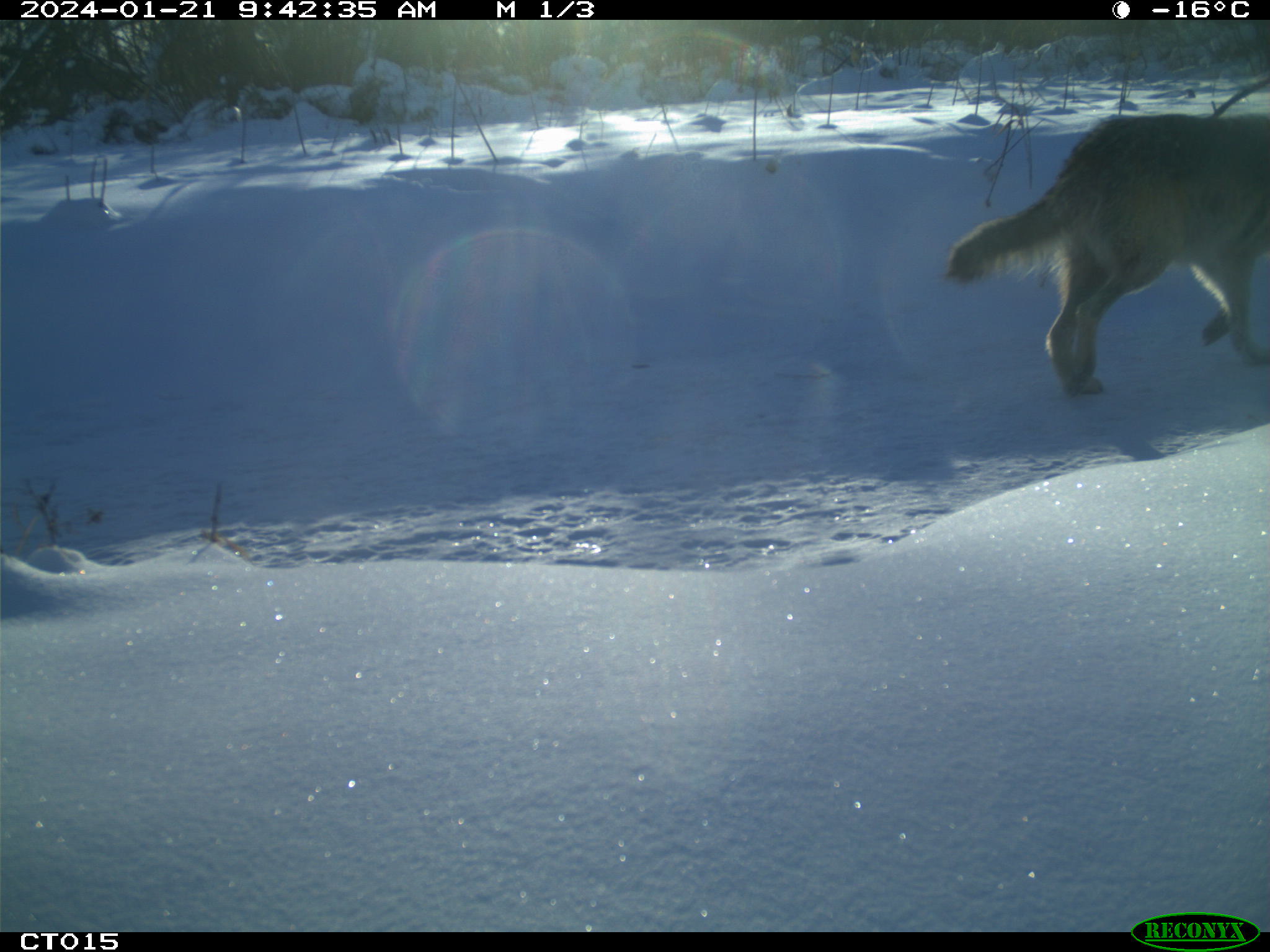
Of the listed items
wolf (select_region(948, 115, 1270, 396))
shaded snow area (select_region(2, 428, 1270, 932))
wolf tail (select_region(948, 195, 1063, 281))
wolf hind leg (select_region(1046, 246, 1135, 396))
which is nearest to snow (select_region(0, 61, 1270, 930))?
shaded snow area (select_region(2, 428, 1270, 932))

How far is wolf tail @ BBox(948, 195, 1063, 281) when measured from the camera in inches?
152

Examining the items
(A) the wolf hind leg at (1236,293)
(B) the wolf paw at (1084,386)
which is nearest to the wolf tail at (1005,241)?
(B) the wolf paw at (1084,386)

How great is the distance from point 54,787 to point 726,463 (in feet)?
7.55

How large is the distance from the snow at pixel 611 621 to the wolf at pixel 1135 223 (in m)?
0.34

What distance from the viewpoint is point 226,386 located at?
418 centimetres

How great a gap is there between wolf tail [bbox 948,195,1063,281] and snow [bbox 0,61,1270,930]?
53cm

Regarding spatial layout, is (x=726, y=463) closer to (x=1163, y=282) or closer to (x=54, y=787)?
(x=54, y=787)

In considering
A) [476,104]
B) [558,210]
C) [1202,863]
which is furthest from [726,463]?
[476,104]
